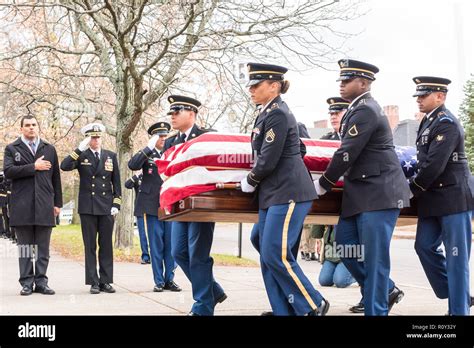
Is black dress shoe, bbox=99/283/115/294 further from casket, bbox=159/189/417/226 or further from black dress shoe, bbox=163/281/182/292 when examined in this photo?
casket, bbox=159/189/417/226

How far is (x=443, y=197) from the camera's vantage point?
20.6 ft

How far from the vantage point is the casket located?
19.1 feet

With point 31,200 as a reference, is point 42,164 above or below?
above

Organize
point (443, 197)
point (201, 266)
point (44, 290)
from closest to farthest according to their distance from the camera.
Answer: point (443, 197) < point (201, 266) < point (44, 290)

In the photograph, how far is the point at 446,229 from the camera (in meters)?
6.26

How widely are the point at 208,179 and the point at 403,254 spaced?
13447 mm

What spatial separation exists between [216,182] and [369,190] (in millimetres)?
1212

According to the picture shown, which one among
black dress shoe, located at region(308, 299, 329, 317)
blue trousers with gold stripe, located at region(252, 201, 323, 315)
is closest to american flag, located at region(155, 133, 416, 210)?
blue trousers with gold stripe, located at region(252, 201, 323, 315)

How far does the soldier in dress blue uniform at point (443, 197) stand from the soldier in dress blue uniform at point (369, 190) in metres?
0.59

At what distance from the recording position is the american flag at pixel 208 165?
19.7ft

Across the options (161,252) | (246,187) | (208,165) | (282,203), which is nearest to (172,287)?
(161,252)

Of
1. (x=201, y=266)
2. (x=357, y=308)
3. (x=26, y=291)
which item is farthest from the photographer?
(x=26, y=291)

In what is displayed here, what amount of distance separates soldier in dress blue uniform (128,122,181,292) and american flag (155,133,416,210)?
9.32 ft

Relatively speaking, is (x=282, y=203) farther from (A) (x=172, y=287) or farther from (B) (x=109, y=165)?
(B) (x=109, y=165)
